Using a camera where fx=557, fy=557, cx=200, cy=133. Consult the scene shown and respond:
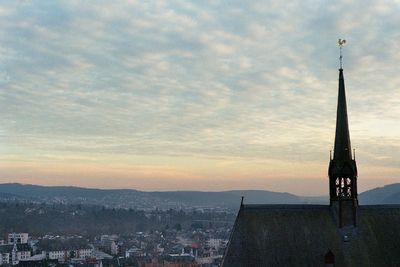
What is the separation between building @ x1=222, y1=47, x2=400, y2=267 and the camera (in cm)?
4878

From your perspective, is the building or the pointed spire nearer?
the building

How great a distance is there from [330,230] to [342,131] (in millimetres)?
9294

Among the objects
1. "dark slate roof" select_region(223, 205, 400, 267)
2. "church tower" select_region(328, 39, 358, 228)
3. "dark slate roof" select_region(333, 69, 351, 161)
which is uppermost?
"dark slate roof" select_region(333, 69, 351, 161)

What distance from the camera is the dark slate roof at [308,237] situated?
48.7m

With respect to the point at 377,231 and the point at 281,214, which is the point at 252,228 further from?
the point at 377,231

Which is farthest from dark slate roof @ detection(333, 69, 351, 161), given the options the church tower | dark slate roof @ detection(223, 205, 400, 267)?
dark slate roof @ detection(223, 205, 400, 267)

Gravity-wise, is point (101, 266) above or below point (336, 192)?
below

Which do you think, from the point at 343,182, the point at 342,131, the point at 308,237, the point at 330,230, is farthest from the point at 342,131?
the point at 308,237

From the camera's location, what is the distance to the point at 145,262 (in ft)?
617

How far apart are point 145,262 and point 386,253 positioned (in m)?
147

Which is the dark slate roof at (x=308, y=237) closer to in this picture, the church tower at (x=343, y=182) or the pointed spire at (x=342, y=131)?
the church tower at (x=343, y=182)

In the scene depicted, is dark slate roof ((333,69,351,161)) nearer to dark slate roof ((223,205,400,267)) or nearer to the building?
the building

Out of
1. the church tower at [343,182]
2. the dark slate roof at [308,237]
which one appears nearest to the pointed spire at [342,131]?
the church tower at [343,182]

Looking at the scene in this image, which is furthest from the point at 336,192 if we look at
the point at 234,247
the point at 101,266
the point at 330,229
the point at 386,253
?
the point at 101,266
